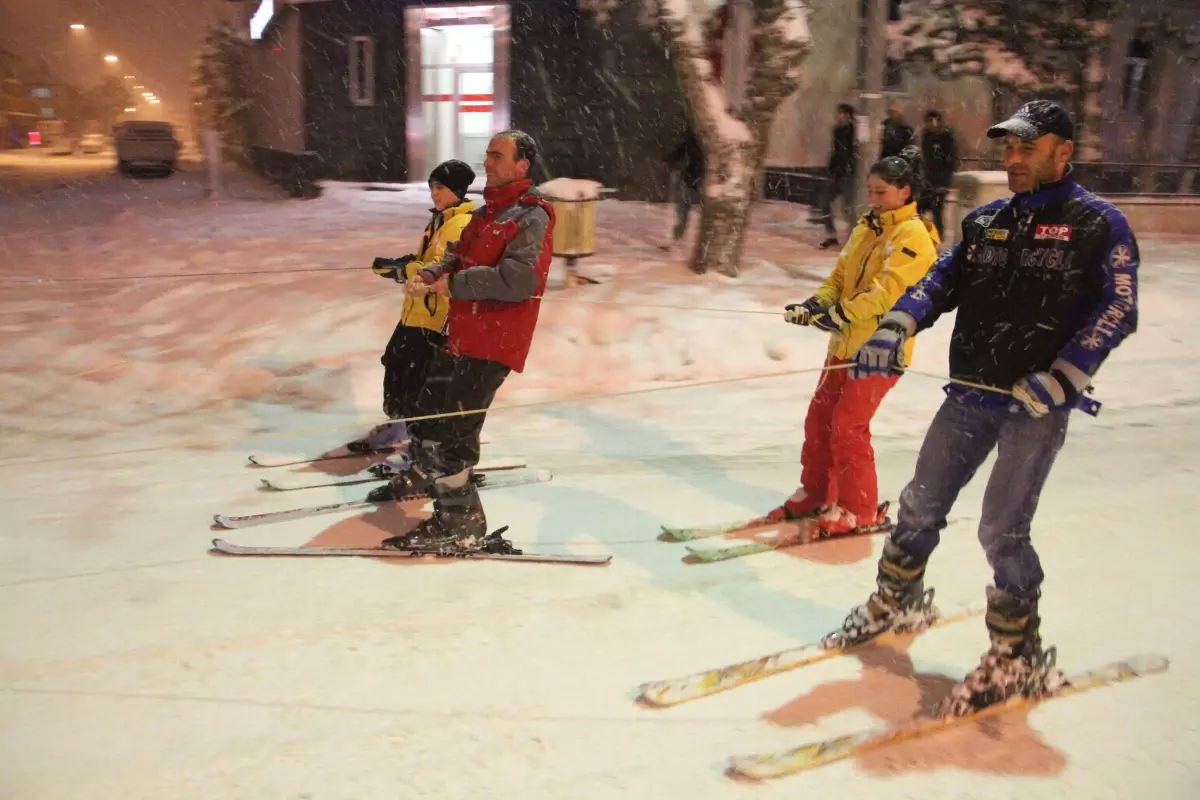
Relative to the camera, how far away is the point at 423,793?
2.88m

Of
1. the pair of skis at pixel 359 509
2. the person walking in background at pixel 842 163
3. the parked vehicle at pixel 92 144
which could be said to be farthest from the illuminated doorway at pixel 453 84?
the parked vehicle at pixel 92 144

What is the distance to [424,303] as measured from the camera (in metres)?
5.29

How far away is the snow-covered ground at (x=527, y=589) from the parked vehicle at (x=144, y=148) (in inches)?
619

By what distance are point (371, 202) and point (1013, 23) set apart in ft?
Result: 41.4

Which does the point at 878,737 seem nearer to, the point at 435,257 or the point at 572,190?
A: the point at 435,257

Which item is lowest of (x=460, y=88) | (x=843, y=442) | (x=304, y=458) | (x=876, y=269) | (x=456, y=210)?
(x=304, y=458)

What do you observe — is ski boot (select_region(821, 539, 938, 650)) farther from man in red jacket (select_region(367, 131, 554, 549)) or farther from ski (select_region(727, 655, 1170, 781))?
man in red jacket (select_region(367, 131, 554, 549))

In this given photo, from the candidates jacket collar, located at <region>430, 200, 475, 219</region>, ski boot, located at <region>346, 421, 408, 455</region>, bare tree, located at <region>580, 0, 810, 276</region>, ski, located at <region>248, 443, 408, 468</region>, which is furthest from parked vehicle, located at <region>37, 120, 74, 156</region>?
jacket collar, located at <region>430, 200, 475, 219</region>

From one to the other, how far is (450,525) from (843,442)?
1.85 metres

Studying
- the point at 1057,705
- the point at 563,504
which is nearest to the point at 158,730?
the point at 563,504

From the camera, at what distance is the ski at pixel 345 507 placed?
4973 mm

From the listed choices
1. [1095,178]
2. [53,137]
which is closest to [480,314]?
[1095,178]

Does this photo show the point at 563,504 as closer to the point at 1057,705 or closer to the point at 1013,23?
the point at 1057,705

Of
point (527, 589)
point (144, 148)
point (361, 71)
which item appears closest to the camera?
point (527, 589)
